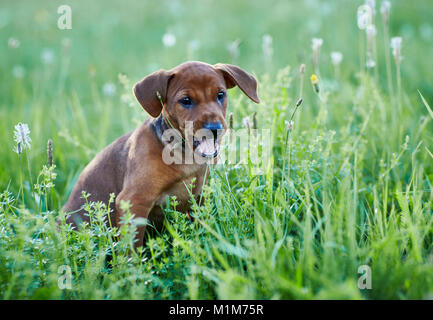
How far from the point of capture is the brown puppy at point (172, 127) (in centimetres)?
278

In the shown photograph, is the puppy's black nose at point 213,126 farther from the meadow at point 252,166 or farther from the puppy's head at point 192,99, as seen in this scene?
the meadow at point 252,166

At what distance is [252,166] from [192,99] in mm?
610

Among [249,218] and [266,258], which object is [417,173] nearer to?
[249,218]

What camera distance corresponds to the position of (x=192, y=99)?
2.82 m

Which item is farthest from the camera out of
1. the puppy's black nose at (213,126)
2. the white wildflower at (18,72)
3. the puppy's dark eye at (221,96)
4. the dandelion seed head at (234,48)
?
the white wildflower at (18,72)

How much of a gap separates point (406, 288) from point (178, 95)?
1682mm

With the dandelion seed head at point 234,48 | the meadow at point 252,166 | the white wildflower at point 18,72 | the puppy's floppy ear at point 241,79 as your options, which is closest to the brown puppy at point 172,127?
the puppy's floppy ear at point 241,79

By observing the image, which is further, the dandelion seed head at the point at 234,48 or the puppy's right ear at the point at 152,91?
the dandelion seed head at the point at 234,48

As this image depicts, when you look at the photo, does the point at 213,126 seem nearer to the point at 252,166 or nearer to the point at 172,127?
the point at 172,127
